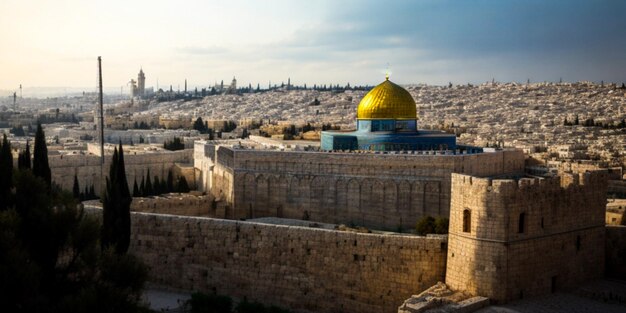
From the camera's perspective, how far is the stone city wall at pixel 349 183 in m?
23.6

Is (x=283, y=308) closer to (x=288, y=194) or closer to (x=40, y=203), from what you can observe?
(x=40, y=203)

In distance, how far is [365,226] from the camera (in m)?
24.2

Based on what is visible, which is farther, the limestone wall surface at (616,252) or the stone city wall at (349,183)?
the stone city wall at (349,183)

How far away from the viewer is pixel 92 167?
34.2 m

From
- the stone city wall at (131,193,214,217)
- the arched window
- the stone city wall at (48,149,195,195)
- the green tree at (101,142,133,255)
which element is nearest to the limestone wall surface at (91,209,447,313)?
the arched window

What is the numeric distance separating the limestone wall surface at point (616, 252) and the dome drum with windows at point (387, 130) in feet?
30.6

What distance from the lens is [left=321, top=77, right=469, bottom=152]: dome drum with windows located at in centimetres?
2623

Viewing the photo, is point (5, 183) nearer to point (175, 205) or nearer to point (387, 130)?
point (175, 205)

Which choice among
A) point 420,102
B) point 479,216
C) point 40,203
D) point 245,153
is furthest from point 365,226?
point 420,102

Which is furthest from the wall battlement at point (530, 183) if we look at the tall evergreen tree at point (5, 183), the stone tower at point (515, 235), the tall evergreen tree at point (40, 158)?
the tall evergreen tree at point (40, 158)

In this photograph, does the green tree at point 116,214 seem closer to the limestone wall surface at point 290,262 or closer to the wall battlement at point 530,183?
the limestone wall surface at point 290,262

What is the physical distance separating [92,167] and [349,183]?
583 inches

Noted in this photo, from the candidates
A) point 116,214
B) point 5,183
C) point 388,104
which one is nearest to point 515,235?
point 116,214

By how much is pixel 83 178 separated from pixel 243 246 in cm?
1906
